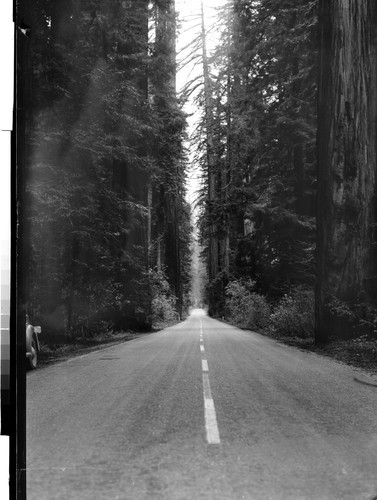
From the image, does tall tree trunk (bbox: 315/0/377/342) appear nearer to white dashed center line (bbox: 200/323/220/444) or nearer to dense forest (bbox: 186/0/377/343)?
dense forest (bbox: 186/0/377/343)

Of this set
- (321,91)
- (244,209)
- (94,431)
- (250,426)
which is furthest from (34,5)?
(244,209)

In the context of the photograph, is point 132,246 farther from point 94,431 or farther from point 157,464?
point 157,464

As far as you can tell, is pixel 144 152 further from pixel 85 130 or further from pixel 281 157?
pixel 281 157

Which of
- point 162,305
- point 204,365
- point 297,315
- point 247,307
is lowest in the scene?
point 204,365

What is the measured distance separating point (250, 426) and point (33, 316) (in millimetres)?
2001

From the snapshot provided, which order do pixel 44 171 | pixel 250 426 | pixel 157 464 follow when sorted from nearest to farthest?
pixel 44 171
pixel 157 464
pixel 250 426

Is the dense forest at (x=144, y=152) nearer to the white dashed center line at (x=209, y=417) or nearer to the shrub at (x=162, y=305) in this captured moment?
the shrub at (x=162, y=305)

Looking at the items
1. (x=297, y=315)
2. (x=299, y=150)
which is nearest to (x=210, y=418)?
(x=297, y=315)

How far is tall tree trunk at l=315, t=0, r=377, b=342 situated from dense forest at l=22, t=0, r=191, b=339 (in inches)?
207

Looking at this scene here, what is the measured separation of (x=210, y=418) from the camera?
3338mm

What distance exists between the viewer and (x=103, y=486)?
5.38 feet

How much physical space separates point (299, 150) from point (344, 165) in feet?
16.8

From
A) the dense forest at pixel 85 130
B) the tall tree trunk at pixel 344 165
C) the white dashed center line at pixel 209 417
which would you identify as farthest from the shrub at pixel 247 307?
the dense forest at pixel 85 130

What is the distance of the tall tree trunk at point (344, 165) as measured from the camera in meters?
6.71
